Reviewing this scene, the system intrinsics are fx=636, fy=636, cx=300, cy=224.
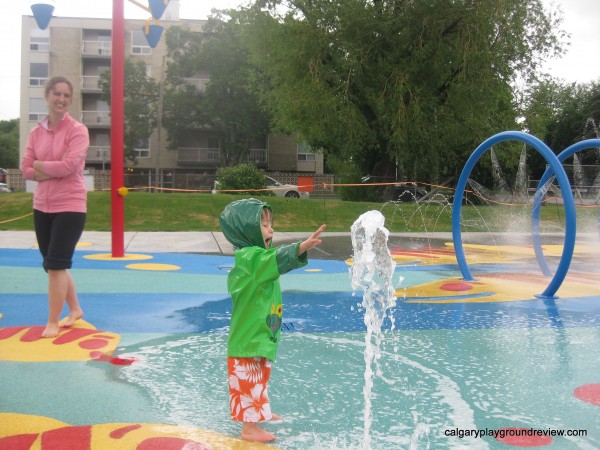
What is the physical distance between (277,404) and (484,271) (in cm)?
608

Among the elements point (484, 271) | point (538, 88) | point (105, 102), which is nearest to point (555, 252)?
point (484, 271)

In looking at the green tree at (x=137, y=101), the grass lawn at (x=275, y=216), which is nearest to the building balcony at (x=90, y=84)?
the green tree at (x=137, y=101)

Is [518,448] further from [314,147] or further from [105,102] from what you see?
[105,102]

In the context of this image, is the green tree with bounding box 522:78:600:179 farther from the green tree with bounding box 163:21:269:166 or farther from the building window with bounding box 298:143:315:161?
the green tree with bounding box 163:21:269:166

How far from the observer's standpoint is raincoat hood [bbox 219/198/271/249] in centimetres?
286

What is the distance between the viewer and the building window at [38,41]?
43.2 meters

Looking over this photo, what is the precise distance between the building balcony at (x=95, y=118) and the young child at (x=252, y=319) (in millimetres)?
40821

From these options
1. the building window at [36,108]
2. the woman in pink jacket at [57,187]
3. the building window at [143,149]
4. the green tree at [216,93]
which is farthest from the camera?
the building window at [36,108]

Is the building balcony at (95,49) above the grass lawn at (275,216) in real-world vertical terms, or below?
above

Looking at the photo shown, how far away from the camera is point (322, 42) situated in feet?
74.5

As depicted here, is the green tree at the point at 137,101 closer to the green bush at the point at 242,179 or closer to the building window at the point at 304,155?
the building window at the point at 304,155

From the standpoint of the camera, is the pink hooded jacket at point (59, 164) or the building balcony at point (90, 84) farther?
the building balcony at point (90, 84)

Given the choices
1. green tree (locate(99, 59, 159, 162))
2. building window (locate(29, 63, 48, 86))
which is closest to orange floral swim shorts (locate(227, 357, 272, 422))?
green tree (locate(99, 59, 159, 162))

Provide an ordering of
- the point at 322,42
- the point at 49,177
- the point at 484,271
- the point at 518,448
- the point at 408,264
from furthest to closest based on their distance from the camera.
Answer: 1. the point at 322,42
2. the point at 408,264
3. the point at 484,271
4. the point at 49,177
5. the point at 518,448
